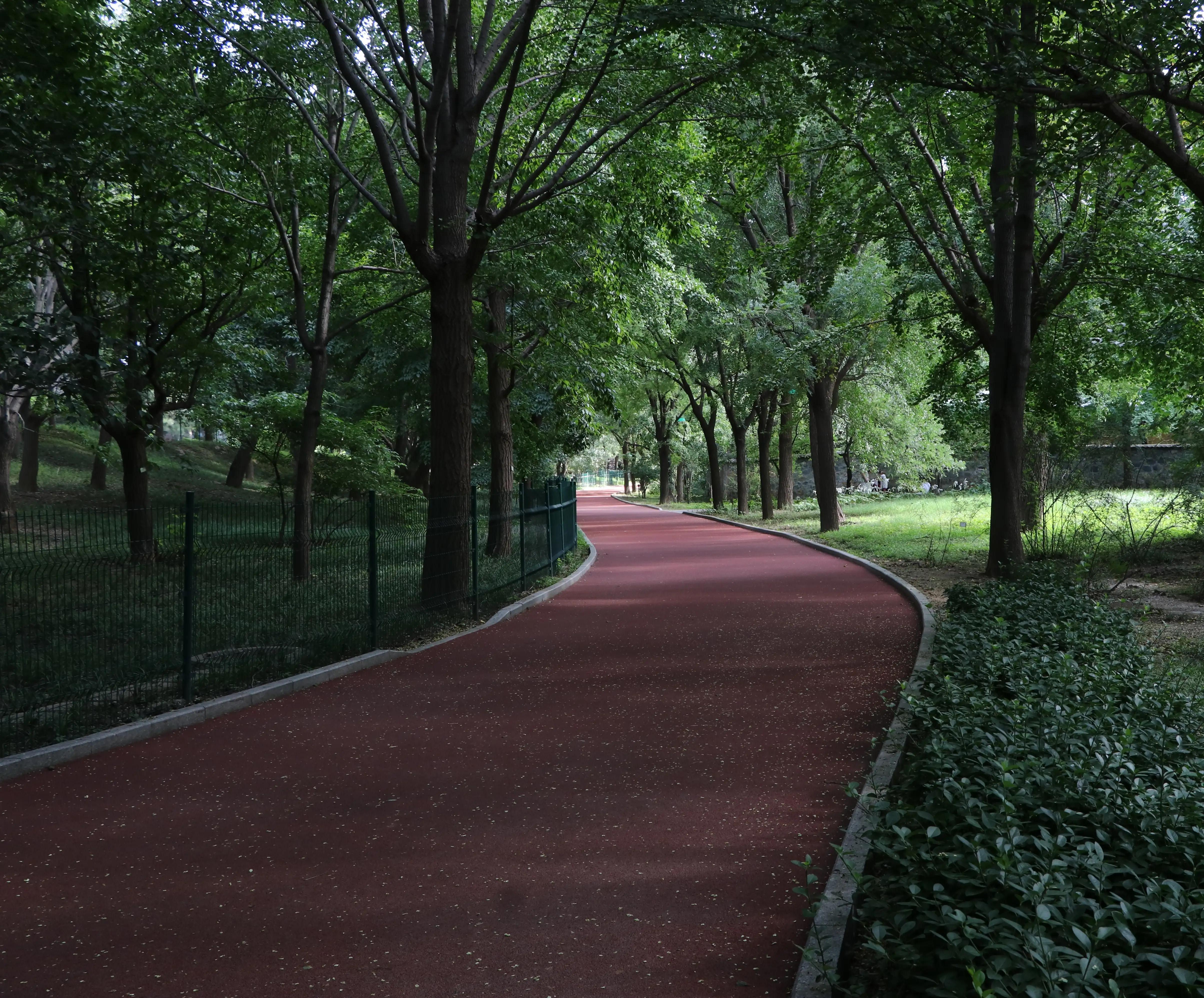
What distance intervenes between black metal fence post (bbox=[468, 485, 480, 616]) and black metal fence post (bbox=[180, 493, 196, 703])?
491cm

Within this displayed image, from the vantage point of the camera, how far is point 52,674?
25.5 ft

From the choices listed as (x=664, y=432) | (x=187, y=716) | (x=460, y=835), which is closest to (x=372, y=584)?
(x=187, y=716)

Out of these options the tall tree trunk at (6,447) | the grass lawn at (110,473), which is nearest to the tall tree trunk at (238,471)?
the grass lawn at (110,473)

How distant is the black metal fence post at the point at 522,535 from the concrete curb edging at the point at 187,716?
3.86 metres

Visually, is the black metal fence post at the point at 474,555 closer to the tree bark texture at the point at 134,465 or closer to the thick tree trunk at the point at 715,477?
the tree bark texture at the point at 134,465

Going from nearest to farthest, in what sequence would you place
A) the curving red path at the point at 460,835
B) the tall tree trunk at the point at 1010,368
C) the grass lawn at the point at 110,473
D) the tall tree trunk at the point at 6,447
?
the curving red path at the point at 460,835
the tall tree trunk at the point at 1010,368
the tall tree trunk at the point at 6,447
the grass lawn at the point at 110,473

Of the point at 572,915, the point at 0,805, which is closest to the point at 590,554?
the point at 0,805

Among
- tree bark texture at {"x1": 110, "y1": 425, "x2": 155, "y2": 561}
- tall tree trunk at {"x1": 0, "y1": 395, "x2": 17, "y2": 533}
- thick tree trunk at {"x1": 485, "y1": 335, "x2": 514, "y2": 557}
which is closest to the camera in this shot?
tree bark texture at {"x1": 110, "y1": 425, "x2": 155, "y2": 561}

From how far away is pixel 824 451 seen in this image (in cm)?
2744

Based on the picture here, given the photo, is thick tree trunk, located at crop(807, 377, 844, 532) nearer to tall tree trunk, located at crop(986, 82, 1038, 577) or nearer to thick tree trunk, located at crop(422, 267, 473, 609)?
tall tree trunk, located at crop(986, 82, 1038, 577)

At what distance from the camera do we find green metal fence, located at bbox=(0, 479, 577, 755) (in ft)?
24.0

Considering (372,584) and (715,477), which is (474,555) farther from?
(715,477)

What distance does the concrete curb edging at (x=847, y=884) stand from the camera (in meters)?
3.51

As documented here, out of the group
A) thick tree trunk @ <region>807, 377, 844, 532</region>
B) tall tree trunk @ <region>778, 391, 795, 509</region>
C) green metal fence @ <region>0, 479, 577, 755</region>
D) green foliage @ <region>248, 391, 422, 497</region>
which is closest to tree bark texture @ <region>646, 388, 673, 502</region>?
tall tree trunk @ <region>778, 391, 795, 509</region>
